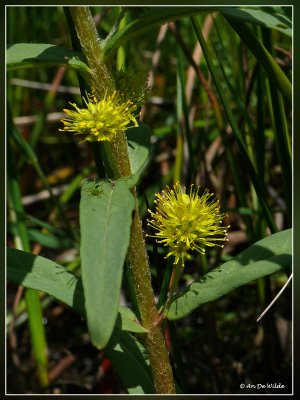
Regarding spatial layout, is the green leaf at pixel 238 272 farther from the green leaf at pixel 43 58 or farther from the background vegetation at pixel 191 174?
the green leaf at pixel 43 58

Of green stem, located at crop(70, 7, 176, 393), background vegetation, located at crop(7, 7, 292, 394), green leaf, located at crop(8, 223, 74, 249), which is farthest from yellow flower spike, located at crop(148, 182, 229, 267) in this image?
green leaf, located at crop(8, 223, 74, 249)

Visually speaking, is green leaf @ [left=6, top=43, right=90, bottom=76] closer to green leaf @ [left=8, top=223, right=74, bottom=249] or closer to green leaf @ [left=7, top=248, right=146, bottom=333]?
green leaf @ [left=7, top=248, right=146, bottom=333]

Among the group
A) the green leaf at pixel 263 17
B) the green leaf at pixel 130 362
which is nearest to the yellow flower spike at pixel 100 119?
the green leaf at pixel 263 17

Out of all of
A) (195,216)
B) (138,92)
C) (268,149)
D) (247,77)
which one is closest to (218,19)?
(247,77)

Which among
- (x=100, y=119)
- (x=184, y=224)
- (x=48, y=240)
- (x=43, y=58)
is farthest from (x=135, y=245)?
(x=48, y=240)

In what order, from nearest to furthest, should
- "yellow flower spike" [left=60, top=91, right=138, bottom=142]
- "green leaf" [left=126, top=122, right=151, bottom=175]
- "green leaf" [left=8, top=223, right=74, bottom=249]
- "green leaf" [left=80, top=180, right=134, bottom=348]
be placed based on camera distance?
"green leaf" [left=80, top=180, right=134, bottom=348], "yellow flower spike" [left=60, top=91, right=138, bottom=142], "green leaf" [left=126, top=122, right=151, bottom=175], "green leaf" [left=8, top=223, right=74, bottom=249]

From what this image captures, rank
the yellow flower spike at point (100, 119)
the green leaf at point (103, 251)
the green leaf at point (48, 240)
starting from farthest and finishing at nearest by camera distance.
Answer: the green leaf at point (48, 240)
the yellow flower spike at point (100, 119)
the green leaf at point (103, 251)

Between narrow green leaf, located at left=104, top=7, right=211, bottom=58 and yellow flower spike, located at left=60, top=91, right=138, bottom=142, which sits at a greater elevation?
narrow green leaf, located at left=104, top=7, right=211, bottom=58

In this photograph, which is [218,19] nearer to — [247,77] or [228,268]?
[247,77]
